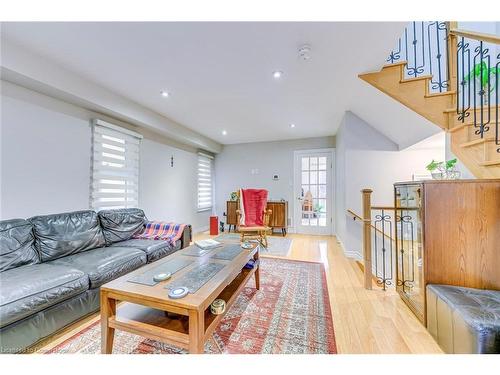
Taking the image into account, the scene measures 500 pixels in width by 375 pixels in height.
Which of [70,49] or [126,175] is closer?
Result: [70,49]

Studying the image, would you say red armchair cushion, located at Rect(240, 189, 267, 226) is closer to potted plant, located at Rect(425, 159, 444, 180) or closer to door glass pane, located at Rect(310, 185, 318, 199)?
door glass pane, located at Rect(310, 185, 318, 199)

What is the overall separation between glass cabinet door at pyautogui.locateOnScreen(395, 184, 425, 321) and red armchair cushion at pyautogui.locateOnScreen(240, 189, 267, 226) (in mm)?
2397

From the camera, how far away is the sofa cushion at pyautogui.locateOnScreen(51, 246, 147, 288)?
71.9 inches

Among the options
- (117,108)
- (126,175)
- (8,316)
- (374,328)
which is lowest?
(374,328)

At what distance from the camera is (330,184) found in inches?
198

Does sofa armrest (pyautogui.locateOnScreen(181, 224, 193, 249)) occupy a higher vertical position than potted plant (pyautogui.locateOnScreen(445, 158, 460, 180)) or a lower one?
lower

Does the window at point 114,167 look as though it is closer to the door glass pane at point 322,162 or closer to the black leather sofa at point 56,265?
the black leather sofa at point 56,265

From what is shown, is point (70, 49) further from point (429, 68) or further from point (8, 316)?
point (429, 68)

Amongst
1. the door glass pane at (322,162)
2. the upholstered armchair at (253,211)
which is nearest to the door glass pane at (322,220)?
the door glass pane at (322,162)

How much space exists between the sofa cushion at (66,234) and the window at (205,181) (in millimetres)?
2941

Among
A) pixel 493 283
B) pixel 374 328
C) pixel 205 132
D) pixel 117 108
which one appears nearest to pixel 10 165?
pixel 117 108

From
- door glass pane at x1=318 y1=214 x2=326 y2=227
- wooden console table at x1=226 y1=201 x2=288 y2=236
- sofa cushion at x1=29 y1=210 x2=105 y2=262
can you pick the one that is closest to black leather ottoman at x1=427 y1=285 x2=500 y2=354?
sofa cushion at x1=29 y1=210 x2=105 y2=262

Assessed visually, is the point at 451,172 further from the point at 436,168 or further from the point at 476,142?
the point at 476,142
